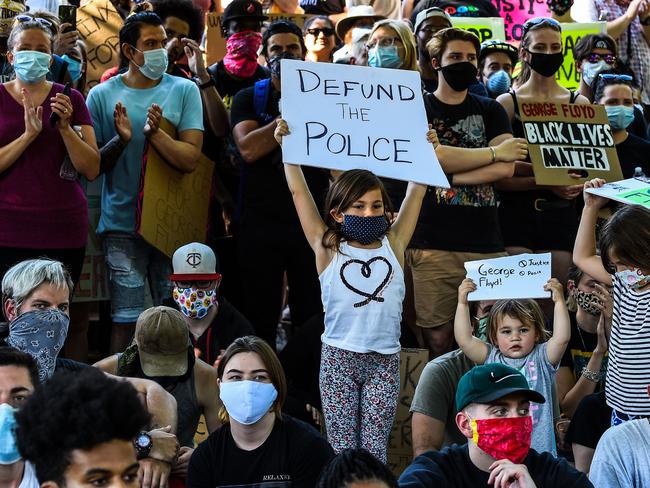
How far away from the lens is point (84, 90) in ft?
29.0

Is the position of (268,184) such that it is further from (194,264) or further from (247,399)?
(247,399)

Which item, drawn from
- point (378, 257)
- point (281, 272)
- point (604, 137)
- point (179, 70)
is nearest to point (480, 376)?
point (378, 257)

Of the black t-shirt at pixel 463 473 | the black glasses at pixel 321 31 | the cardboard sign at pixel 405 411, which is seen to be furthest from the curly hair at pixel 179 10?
the black t-shirt at pixel 463 473

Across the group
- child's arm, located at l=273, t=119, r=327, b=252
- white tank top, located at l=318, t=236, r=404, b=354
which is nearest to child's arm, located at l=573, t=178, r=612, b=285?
white tank top, located at l=318, t=236, r=404, b=354

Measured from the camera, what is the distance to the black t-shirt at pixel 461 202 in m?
7.51

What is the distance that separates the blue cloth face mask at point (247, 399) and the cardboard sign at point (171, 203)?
2184mm

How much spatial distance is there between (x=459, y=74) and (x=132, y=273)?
2.29m

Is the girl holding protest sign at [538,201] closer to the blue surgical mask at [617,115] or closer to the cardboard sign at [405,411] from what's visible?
the blue surgical mask at [617,115]

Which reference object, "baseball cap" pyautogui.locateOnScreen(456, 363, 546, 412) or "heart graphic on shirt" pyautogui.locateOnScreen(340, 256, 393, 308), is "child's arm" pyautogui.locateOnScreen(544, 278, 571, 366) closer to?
"heart graphic on shirt" pyautogui.locateOnScreen(340, 256, 393, 308)

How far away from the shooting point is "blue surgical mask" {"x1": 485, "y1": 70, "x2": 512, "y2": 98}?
9.24 meters

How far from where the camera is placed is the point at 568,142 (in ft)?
26.5

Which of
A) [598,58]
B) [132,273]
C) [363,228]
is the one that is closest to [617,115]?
[598,58]

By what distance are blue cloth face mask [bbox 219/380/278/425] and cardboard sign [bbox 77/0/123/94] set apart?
13.0 feet

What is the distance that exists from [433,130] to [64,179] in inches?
81.9
